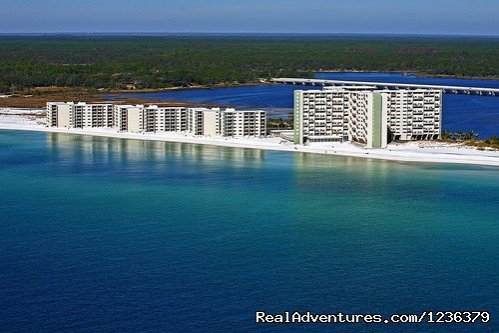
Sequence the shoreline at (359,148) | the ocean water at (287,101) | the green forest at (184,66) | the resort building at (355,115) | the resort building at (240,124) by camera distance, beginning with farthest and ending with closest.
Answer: the green forest at (184,66)
the ocean water at (287,101)
the resort building at (240,124)
the resort building at (355,115)
the shoreline at (359,148)

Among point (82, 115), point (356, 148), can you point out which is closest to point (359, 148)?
point (356, 148)

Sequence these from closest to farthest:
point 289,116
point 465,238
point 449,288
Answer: point 449,288 → point 465,238 → point 289,116

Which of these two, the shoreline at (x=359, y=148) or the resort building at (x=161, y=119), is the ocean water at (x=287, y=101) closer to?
the shoreline at (x=359, y=148)

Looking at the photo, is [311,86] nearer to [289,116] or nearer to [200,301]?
[289,116]

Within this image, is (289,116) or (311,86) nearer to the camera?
(289,116)

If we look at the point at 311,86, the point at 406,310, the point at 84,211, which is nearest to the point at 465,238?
the point at 406,310

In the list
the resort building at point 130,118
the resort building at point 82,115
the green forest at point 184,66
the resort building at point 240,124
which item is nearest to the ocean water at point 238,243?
the resort building at point 240,124

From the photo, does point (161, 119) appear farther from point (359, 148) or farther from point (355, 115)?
point (359, 148)
